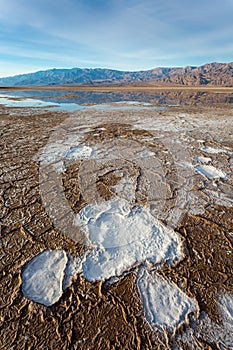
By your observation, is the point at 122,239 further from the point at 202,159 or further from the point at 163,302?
the point at 202,159

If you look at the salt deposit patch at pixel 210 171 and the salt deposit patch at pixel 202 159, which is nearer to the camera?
the salt deposit patch at pixel 210 171

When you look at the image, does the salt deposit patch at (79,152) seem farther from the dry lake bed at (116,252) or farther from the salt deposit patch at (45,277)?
the salt deposit patch at (45,277)

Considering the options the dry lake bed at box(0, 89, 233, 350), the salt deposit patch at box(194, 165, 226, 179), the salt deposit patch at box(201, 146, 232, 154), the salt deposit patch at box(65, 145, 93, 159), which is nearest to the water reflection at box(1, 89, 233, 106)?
the salt deposit patch at box(201, 146, 232, 154)

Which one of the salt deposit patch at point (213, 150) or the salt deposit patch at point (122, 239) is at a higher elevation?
the salt deposit patch at point (213, 150)

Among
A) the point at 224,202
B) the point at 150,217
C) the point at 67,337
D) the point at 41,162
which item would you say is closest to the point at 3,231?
the point at 67,337

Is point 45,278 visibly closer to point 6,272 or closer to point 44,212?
point 6,272

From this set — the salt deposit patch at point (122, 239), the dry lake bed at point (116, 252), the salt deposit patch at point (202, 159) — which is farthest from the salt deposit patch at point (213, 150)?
the salt deposit patch at point (122, 239)
